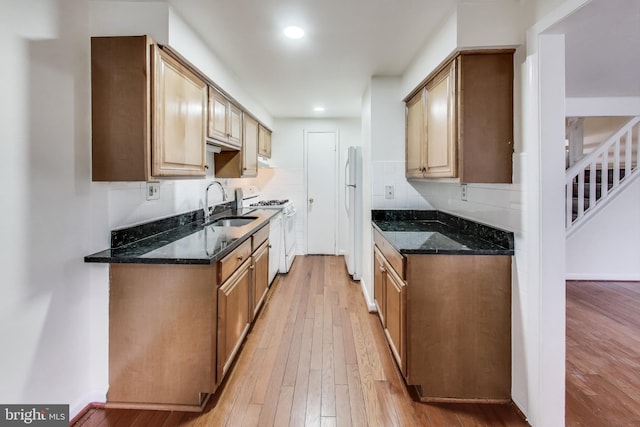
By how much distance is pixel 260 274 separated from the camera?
3.10 metres

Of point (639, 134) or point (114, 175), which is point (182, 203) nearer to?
point (114, 175)

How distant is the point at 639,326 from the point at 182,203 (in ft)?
13.4

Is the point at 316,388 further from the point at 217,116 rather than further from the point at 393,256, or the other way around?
the point at 217,116

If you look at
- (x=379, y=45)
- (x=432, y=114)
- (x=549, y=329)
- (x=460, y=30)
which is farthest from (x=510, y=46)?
(x=549, y=329)

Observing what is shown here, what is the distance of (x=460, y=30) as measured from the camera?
6.16 ft

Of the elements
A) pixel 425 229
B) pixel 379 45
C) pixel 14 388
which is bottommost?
pixel 14 388

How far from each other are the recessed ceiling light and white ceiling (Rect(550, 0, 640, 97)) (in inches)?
56.7

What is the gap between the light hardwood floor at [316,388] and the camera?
176 centimetres

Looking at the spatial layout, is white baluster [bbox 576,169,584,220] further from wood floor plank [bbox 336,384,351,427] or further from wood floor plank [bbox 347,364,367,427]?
wood floor plank [bbox 336,384,351,427]

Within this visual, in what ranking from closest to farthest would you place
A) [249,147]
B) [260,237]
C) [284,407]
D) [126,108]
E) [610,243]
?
[126,108]
[284,407]
[260,237]
[249,147]
[610,243]

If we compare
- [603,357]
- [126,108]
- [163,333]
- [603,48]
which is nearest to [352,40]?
[126,108]

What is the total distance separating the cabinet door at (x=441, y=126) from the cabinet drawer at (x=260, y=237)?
145cm

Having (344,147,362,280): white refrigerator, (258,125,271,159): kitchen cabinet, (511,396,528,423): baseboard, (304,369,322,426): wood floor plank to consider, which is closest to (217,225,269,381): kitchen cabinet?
(304,369,322,426): wood floor plank

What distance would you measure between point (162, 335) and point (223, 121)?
1823 millimetres
